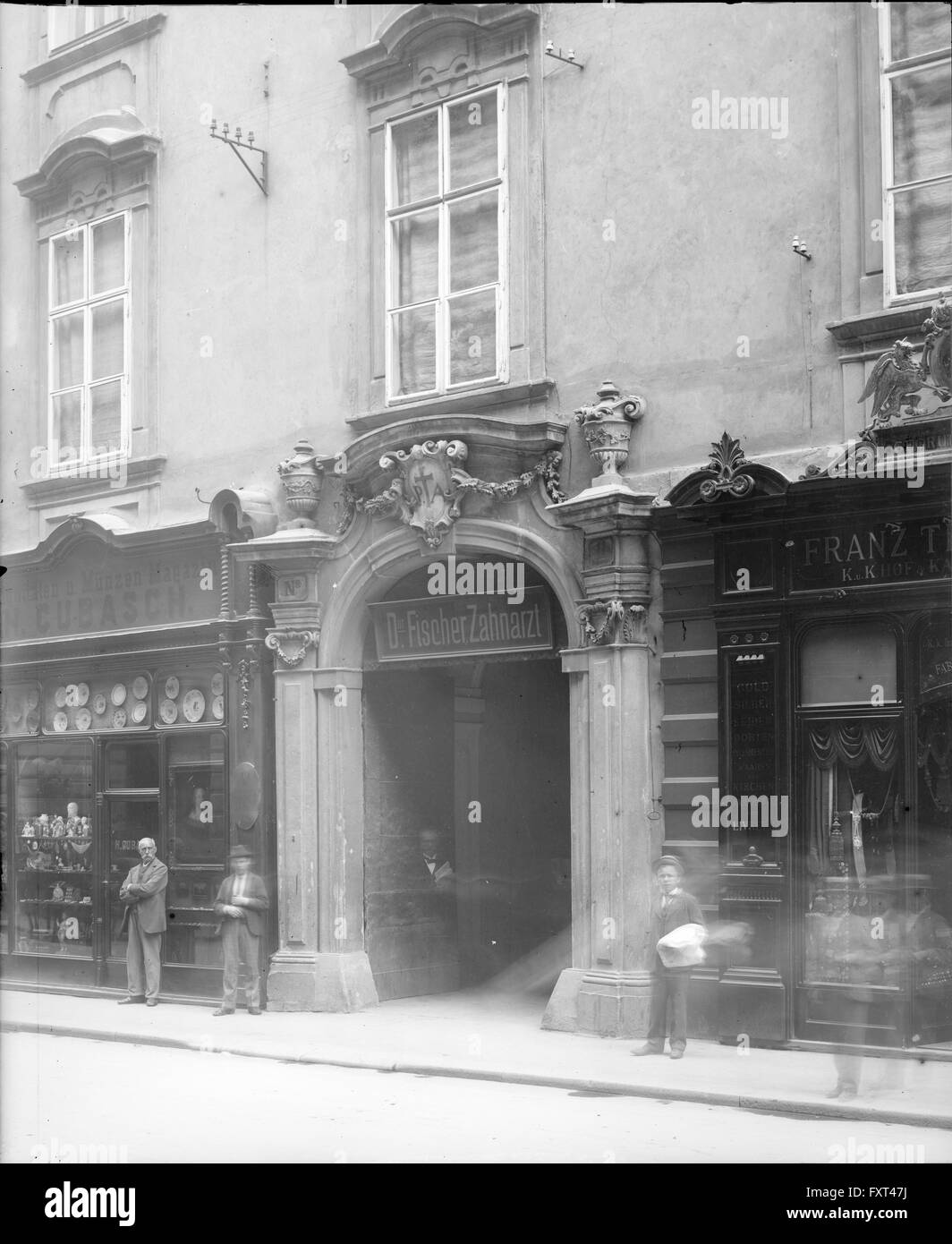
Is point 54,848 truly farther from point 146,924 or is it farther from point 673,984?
point 673,984

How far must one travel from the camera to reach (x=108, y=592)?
16.9m

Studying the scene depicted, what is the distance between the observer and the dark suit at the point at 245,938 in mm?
14930

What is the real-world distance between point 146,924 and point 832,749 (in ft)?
23.3

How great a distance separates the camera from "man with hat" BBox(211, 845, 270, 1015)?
14.9 m

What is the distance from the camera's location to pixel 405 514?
1428 centimetres

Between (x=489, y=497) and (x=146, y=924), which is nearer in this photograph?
(x=489, y=497)

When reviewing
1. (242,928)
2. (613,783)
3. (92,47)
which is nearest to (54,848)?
(242,928)

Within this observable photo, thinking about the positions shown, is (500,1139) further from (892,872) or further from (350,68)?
(350,68)

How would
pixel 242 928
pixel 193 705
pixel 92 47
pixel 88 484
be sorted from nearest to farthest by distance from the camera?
pixel 242 928
pixel 193 705
pixel 92 47
pixel 88 484

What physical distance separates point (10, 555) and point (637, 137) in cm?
824

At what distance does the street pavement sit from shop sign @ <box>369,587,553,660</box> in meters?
3.83

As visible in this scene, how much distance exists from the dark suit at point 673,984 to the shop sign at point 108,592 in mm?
6001

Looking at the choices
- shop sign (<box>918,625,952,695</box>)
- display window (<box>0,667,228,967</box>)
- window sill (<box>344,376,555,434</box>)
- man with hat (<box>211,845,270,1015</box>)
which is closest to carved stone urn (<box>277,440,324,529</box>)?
window sill (<box>344,376,555,434</box>)

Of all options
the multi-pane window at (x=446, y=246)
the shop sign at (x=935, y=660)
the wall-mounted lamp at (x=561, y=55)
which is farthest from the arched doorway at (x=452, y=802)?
the shop sign at (x=935, y=660)
